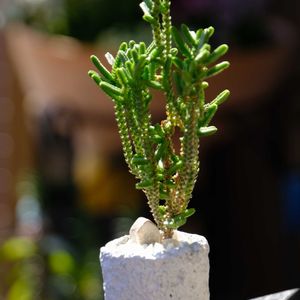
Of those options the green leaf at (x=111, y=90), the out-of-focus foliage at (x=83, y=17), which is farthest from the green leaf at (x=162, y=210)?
the out-of-focus foliage at (x=83, y=17)

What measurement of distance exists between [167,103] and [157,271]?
0.15 metres

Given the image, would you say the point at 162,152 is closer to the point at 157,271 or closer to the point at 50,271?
the point at 157,271

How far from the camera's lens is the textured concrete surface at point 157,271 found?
833 millimetres

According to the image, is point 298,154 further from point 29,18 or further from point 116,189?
point 29,18

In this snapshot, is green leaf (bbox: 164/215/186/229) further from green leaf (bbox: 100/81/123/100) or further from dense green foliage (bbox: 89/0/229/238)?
green leaf (bbox: 100/81/123/100)

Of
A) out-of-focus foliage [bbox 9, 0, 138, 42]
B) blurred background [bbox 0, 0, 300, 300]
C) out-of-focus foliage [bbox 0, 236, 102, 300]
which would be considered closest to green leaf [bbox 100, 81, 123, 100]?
blurred background [bbox 0, 0, 300, 300]

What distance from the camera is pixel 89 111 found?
2.31 metres

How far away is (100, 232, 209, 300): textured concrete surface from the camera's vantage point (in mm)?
833

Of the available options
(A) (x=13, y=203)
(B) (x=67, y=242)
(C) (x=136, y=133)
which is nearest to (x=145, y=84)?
(C) (x=136, y=133)

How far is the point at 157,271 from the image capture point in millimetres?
832

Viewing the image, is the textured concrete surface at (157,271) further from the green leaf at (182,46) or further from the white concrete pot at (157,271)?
the green leaf at (182,46)

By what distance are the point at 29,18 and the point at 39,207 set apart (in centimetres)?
61

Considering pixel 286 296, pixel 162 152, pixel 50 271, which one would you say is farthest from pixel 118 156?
pixel 162 152

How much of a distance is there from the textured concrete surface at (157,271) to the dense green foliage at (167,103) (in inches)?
1.5
